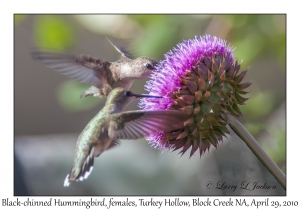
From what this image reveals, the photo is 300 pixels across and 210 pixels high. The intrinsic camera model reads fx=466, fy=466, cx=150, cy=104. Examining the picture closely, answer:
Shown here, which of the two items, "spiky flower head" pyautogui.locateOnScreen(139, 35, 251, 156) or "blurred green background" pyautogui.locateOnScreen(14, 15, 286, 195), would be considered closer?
"spiky flower head" pyautogui.locateOnScreen(139, 35, 251, 156)

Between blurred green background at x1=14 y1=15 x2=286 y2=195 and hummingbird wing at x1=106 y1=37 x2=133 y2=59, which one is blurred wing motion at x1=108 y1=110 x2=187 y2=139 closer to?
blurred green background at x1=14 y1=15 x2=286 y2=195


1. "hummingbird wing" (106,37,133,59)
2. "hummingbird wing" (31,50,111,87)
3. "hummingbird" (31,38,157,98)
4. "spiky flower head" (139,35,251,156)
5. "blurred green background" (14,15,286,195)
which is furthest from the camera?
"blurred green background" (14,15,286,195)

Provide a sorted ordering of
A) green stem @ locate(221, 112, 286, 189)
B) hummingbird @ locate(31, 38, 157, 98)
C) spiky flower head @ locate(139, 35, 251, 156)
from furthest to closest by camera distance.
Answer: hummingbird @ locate(31, 38, 157, 98) < spiky flower head @ locate(139, 35, 251, 156) < green stem @ locate(221, 112, 286, 189)

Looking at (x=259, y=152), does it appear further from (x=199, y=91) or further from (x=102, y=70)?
(x=102, y=70)

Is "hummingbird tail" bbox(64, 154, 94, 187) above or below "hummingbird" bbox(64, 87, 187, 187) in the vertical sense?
Result: below

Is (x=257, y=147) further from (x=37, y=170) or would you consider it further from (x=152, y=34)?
(x=37, y=170)

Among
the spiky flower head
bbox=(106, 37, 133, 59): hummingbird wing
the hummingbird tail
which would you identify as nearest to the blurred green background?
bbox=(106, 37, 133, 59): hummingbird wing

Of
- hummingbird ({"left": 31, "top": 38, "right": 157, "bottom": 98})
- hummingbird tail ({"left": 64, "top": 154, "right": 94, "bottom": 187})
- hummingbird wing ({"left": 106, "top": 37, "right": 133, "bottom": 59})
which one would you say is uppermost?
hummingbird wing ({"left": 106, "top": 37, "right": 133, "bottom": 59})

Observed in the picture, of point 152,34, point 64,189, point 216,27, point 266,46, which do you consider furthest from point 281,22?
point 64,189
